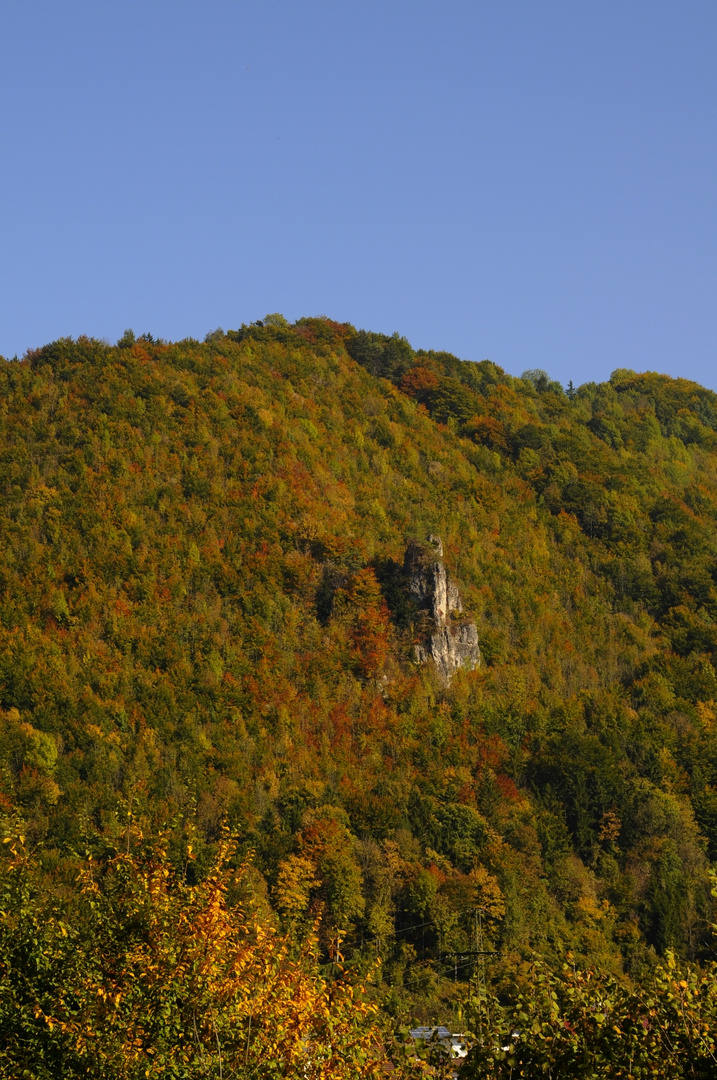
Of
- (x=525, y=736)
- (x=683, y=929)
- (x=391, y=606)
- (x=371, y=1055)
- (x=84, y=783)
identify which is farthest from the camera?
(x=391, y=606)

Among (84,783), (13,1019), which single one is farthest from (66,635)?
(13,1019)

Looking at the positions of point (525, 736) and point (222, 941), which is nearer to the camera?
point (222, 941)

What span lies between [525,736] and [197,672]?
72.5 feet

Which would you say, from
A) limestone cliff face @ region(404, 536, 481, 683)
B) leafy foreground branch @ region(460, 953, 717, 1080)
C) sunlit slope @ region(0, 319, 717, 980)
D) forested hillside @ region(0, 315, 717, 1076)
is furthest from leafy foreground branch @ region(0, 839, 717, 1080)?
limestone cliff face @ region(404, 536, 481, 683)

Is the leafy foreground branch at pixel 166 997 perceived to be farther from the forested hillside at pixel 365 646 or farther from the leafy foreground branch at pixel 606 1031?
the forested hillside at pixel 365 646

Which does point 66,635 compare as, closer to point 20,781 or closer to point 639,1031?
point 20,781

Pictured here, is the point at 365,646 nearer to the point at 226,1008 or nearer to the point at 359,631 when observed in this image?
the point at 359,631

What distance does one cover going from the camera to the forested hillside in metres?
64.4

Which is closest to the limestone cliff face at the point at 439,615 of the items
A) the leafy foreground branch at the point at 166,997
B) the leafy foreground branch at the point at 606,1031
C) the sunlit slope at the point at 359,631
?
the sunlit slope at the point at 359,631

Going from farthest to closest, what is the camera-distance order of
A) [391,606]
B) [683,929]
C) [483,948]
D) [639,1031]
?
1. [391,606]
2. [683,929]
3. [483,948]
4. [639,1031]

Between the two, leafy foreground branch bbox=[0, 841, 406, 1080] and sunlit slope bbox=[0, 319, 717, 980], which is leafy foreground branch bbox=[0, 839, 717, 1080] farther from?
sunlit slope bbox=[0, 319, 717, 980]

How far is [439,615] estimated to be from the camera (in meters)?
87.4

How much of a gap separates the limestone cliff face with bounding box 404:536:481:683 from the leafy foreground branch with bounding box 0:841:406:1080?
6827 cm

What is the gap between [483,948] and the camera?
58.6m
